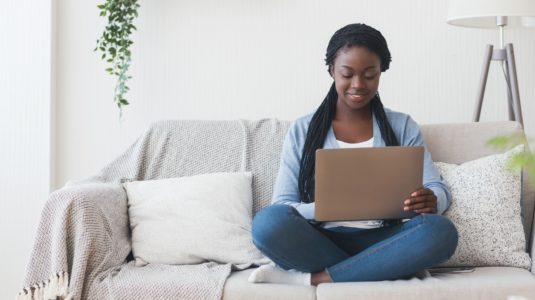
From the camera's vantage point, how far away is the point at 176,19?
3.05m

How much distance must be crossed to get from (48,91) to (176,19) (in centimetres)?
57

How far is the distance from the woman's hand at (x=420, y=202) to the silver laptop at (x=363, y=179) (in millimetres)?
34

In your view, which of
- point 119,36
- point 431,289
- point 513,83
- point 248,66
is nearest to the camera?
point 431,289

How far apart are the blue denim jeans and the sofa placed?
2.1 inches

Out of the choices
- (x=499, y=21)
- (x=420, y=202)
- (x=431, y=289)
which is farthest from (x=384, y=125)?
(x=499, y=21)

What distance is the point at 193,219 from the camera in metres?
2.29

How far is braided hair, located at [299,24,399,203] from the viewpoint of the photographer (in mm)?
2264

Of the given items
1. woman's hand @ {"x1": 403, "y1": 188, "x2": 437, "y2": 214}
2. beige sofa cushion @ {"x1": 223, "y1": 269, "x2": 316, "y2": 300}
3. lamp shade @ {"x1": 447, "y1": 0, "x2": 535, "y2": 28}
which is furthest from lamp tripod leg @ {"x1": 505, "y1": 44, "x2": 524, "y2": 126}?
beige sofa cushion @ {"x1": 223, "y1": 269, "x2": 316, "y2": 300}

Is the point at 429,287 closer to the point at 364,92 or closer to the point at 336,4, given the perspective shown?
the point at 364,92

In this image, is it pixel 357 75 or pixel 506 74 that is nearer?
pixel 357 75

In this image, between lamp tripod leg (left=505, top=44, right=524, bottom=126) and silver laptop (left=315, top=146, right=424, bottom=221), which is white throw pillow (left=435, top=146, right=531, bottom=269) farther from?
lamp tripod leg (left=505, top=44, right=524, bottom=126)

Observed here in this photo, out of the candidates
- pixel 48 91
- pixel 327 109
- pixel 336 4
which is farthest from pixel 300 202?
pixel 48 91

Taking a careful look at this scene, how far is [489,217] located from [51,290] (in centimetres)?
122

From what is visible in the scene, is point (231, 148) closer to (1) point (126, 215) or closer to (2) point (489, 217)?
(1) point (126, 215)
